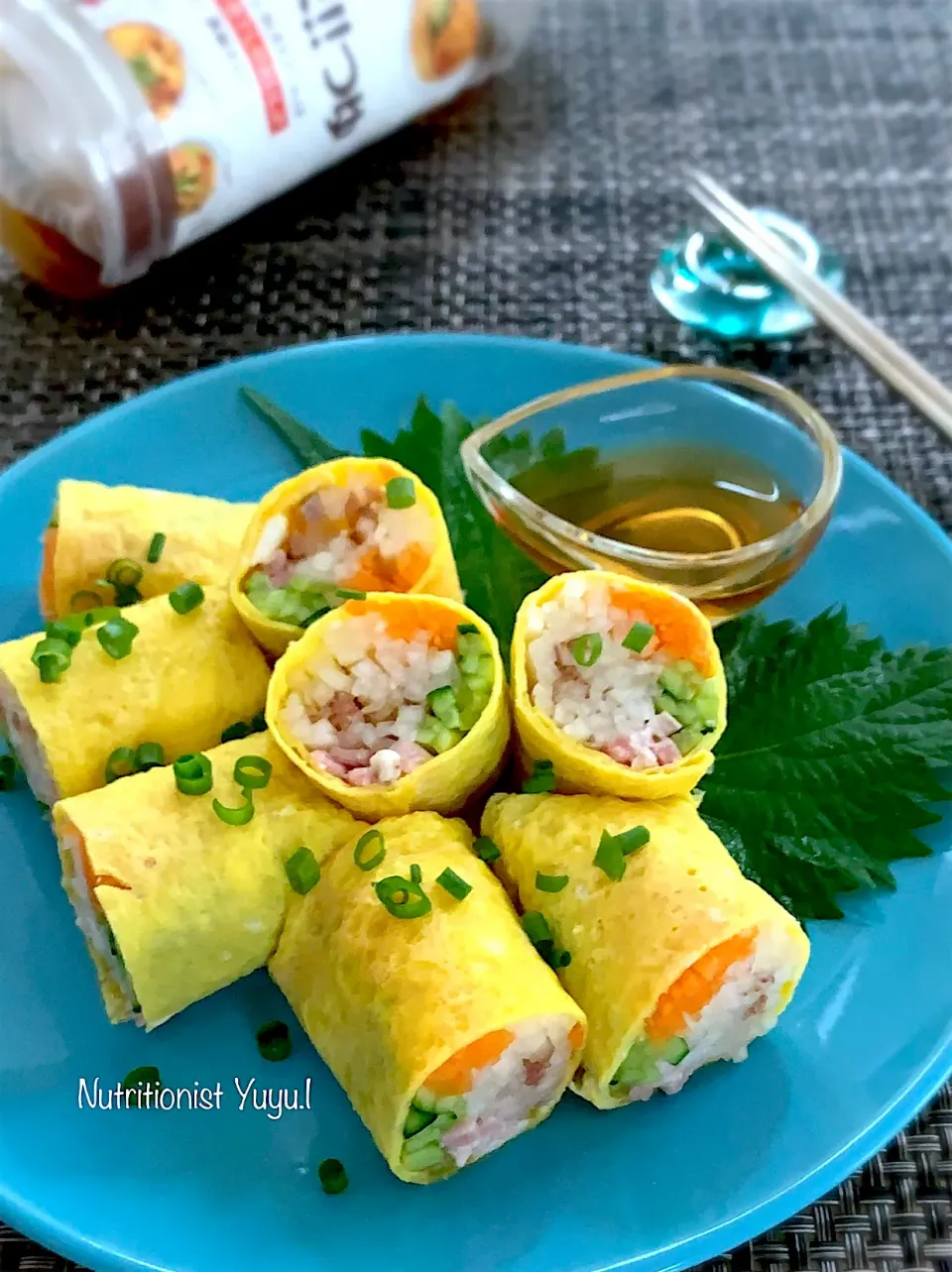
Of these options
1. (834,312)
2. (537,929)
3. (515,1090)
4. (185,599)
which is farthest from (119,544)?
(834,312)

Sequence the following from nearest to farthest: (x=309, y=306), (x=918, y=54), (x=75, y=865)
→ (x=75, y=865), (x=309, y=306), (x=918, y=54)

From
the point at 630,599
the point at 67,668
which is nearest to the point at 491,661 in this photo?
the point at 630,599

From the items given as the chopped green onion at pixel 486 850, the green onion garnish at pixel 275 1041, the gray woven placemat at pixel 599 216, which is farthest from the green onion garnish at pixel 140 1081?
the gray woven placemat at pixel 599 216

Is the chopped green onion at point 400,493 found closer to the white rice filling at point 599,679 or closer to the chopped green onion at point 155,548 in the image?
the white rice filling at point 599,679

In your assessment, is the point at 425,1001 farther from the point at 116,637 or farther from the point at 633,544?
the point at 633,544

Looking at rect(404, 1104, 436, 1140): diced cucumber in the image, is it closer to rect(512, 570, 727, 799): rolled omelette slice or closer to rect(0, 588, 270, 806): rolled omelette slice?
rect(512, 570, 727, 799): rolled omelette slice

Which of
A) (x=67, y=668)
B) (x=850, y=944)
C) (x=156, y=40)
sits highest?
(x=156, y=40)

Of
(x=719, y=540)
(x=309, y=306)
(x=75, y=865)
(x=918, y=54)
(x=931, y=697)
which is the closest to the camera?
(x=75, y=865)

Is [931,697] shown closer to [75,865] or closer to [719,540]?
[719,540]

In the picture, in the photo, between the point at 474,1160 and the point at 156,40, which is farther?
the point at 156,40
